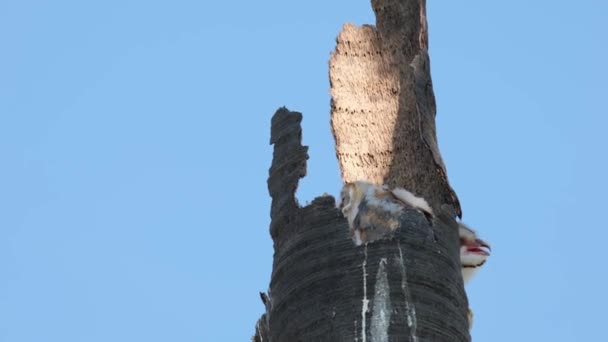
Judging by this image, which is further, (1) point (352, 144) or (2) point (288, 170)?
(1) point (352, 144)

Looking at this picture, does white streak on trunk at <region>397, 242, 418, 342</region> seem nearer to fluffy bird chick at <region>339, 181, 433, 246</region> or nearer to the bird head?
fluffy bird chick at <region>339, 181, 433, 246</region>

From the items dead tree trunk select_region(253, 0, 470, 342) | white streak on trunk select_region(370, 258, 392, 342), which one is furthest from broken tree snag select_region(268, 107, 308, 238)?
white streak on trunk select_region(370, 258, 392, 342)

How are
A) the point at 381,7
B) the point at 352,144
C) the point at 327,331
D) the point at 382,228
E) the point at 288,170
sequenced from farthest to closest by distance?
the point at 381,7 < the point at 352,144 < the point at 288,170 < the point at 382,228 < the point at 327,331

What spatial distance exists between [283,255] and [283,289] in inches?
7.0

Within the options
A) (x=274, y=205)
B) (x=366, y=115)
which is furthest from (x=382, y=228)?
(x=366, y=115)

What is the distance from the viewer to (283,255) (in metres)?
5.11

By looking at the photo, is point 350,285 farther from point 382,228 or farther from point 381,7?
point 381,7

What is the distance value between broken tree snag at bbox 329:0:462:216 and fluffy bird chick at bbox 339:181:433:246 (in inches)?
4.9

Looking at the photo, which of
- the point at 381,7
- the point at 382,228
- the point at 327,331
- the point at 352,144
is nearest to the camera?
the point at 327,331

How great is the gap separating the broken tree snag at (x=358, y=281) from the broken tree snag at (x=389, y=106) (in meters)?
0.39

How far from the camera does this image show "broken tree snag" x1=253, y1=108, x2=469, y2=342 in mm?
4711

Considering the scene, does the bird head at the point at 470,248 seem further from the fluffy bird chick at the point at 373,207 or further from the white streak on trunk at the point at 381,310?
the white streak on trunk at the point at 381,310

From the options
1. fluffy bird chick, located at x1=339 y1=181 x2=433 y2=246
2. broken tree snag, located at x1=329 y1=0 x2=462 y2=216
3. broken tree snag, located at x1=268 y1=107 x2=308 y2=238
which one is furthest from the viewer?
broken tree snag, located at x1=329 y1=0 x2=462 y2=216

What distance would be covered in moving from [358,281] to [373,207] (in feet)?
1.67
